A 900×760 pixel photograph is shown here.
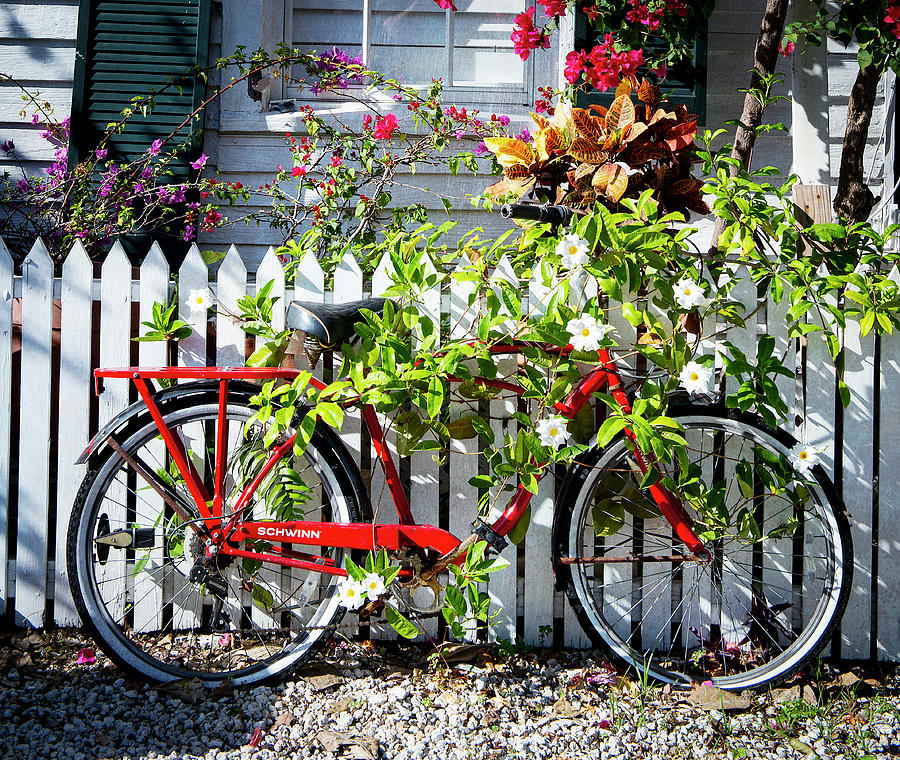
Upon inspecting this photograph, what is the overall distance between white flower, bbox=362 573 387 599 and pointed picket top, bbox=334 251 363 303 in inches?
36.4

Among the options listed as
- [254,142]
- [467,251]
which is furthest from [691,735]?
[254,142]

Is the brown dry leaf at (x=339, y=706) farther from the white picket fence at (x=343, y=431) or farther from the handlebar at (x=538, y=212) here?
the handlebar at (x=538, y=212)

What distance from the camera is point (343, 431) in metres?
2.77

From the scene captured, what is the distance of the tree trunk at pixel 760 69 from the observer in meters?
3.33

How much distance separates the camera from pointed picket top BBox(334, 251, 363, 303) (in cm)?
271

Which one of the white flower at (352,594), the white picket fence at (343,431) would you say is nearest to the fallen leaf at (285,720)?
the white flower at (352,594)

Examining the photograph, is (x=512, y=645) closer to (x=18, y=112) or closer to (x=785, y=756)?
(x=785, y=756)

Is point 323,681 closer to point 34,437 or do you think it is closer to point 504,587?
point 504,587

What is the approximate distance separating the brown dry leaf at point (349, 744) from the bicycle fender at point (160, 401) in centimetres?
99

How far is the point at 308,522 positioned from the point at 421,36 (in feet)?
10.9

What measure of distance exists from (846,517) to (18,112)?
457 centimetres

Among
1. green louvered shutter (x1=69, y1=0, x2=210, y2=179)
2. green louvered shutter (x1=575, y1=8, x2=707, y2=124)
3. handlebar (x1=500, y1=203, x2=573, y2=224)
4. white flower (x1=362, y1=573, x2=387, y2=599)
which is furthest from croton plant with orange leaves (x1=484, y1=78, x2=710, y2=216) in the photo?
green louvered shutter (x1=69, y1=0, x2=210, y2=179)

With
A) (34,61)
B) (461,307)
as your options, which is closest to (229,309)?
(461,307)

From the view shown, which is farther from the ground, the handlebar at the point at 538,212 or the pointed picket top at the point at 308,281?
the handlebar at the point at 538,212
